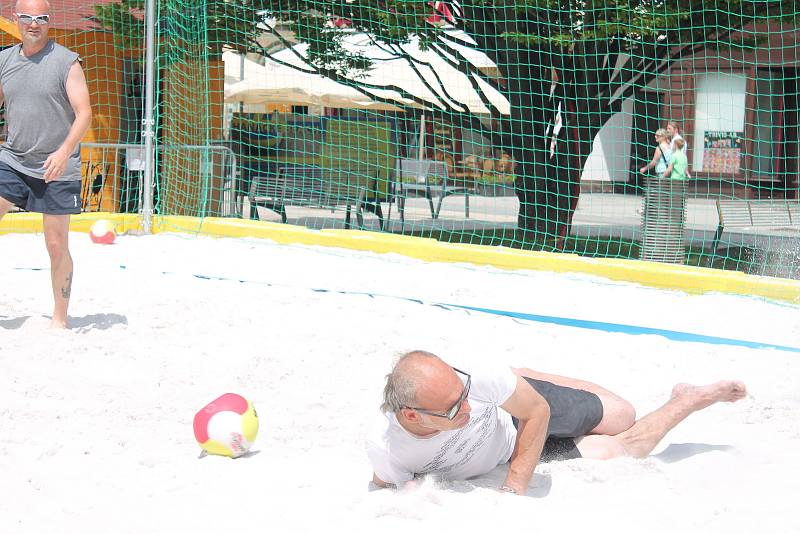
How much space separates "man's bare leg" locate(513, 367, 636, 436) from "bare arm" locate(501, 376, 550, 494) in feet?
1.17

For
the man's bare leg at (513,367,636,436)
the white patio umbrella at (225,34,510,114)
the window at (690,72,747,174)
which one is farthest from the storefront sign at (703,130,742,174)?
the man's bare leg at (513,367,636,436)

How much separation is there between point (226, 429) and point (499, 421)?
0.95 m

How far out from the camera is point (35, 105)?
4.61m

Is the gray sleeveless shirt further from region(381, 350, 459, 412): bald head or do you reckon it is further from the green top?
the green top

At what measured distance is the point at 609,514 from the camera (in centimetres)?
273

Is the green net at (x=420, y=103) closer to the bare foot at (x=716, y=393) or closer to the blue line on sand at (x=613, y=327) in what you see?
the blue line on sand at (x=613, y=327)

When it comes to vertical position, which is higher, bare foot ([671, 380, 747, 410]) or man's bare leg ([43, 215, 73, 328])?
man's bare leg ([43, 215, 73, 328])

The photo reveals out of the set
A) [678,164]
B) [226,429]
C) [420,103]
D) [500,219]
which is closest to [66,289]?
[226,429]

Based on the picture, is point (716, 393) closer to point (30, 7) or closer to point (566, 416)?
point (566, 416)

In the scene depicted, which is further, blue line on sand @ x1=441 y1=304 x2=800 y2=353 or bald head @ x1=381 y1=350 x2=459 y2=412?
blue line on sand @ x1=441 y1=304 x2=800 y2=353

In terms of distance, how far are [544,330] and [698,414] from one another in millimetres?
A: 1590

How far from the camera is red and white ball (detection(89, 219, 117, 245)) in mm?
8258

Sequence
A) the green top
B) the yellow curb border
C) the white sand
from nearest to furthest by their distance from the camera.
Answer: the white sand, the yellow curb border, the green top

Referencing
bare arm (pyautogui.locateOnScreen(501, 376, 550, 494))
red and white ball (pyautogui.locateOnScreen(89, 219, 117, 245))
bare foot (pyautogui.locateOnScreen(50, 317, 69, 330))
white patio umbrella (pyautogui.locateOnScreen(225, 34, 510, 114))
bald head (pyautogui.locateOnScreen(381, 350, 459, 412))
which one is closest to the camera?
bald head (pyautogui.locateOnScreen(381, 350, 459, 412))
